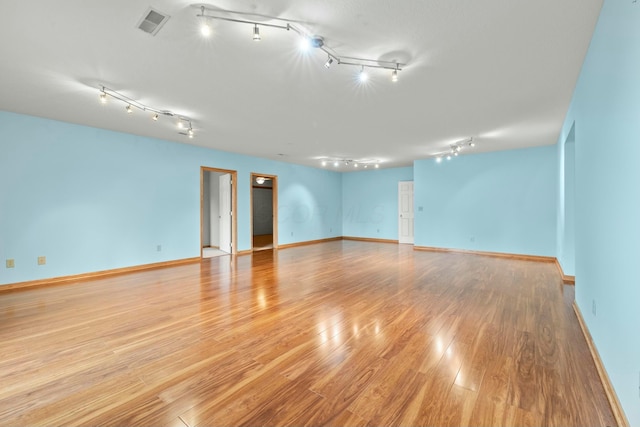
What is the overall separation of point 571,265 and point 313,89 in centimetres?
445

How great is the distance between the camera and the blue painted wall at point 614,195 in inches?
53.8

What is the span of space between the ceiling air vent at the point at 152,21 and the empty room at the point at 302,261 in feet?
0.05

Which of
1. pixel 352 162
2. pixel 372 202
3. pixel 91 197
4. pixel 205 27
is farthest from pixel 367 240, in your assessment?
pixel 205 27

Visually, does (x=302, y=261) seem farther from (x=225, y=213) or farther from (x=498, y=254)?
(x=498, y=254)

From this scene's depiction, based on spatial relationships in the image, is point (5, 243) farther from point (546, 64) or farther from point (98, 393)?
point (546, 64)

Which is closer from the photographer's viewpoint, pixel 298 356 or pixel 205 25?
pixel 205 25

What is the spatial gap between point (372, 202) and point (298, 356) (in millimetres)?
7949

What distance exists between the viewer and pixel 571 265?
4090 mm

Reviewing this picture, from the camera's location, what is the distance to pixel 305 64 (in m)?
2.68

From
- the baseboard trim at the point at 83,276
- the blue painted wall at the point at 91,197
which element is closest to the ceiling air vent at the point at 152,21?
the blue painted wall at the point at 91,197

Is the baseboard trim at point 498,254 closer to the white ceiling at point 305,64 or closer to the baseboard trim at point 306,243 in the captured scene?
the white ceiling at point 305,64

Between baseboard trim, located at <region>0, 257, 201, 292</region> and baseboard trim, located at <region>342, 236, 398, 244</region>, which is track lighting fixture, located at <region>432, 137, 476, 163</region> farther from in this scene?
baseboard trim, located at <region>0, 257, 201, 292</region>

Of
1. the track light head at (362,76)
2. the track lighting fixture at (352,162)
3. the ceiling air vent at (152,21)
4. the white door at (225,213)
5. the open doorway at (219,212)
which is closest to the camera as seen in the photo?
the ceiling air vent at (152,21)

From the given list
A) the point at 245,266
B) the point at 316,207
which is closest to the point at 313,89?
the point at 245,266
